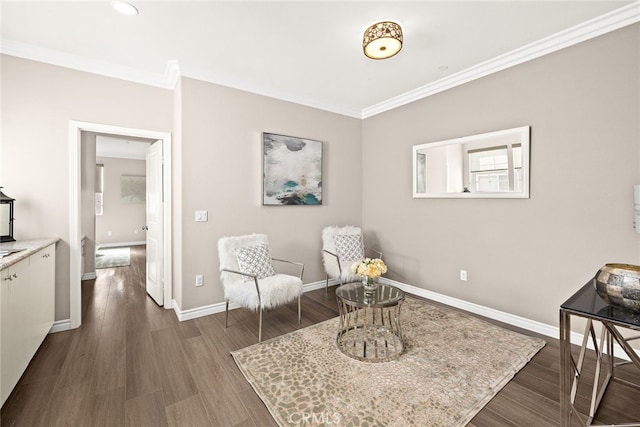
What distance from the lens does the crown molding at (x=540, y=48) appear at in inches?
86.0

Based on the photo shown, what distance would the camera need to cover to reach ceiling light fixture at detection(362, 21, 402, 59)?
7.14 ft

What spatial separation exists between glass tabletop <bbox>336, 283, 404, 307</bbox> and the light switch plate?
1.75m

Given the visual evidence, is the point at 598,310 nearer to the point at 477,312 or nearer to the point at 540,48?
the point at 477,312

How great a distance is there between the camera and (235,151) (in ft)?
11.0

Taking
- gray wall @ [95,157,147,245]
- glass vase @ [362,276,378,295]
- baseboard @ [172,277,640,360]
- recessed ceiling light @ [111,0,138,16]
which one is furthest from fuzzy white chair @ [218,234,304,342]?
gray wall @ [95,157,147,245]

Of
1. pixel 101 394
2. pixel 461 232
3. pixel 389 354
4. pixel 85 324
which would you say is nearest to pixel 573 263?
pixel 461 232

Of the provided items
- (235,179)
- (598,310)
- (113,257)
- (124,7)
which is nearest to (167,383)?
(235,179)

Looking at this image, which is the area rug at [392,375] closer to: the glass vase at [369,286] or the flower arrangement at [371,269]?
the glass vase at [369,286]

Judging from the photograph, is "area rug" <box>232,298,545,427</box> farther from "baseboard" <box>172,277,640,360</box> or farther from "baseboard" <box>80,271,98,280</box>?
"baseboard" <box>80,271,98,280</box>

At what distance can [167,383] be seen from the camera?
1.98 meters

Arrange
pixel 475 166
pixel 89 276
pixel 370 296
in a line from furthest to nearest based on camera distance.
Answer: pixel 89 276 < pixel 475 166 < pixel 370 296

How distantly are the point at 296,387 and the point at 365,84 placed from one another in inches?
132

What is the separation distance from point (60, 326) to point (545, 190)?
4.93 metres

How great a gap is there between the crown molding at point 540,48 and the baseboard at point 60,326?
4.71 meters
